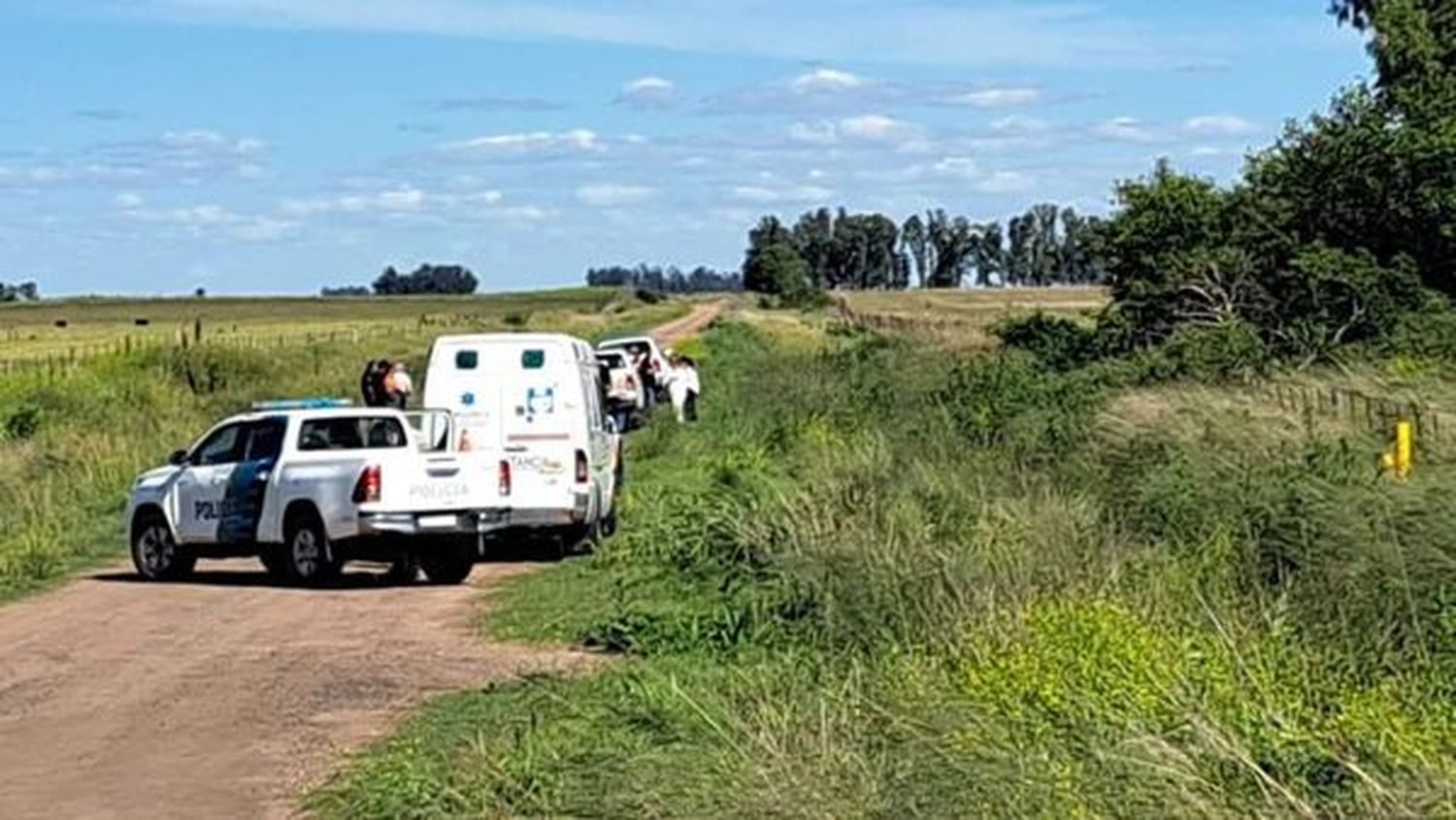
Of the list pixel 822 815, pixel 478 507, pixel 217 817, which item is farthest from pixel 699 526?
pixel 822 815

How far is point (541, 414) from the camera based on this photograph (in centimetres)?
2531

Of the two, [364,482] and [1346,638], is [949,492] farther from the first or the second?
[1346,638]

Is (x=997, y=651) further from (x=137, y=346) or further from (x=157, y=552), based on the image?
(x=137, y=346)

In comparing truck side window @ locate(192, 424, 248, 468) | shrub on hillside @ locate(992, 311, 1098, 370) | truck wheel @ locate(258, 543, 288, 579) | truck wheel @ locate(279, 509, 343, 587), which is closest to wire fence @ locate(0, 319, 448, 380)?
shrub on hillside @ locate(992, 311, 1098, 370)

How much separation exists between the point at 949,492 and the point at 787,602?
4.03 m

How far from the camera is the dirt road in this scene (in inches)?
474

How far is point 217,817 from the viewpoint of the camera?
11141 mm

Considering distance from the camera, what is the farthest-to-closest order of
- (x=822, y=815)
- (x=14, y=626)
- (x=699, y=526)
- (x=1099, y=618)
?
(x=699, y=526)
(x=14, y=626)
(x=1099, y=618)
(x=822, y=815)

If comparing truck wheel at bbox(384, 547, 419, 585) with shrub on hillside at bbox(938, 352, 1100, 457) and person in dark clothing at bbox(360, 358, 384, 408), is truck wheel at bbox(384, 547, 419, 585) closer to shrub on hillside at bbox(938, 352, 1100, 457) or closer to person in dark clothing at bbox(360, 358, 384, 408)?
shrub on hillside at bbox(938, 352, 1100, 457)

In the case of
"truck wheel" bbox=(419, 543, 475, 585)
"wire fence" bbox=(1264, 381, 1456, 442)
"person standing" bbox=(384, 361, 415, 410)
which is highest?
"person standing" bbox=(384, 361, 415, 410)

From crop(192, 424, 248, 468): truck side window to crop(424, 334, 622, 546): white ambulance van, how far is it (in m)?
2.29

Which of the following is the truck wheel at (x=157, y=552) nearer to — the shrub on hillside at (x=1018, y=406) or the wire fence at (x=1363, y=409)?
the shrub on hillside at (x=1018, y=406)

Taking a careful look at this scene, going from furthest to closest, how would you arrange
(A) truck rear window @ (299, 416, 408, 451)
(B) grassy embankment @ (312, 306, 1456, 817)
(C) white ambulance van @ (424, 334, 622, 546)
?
(C) white ambulance van @ (424, 334, 622, 546), (A) truck rear window @ (299, 416, 408, 451), (B) grassy embankment @ (312, 306, 1456, 817)

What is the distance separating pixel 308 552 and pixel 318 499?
0.53 m
